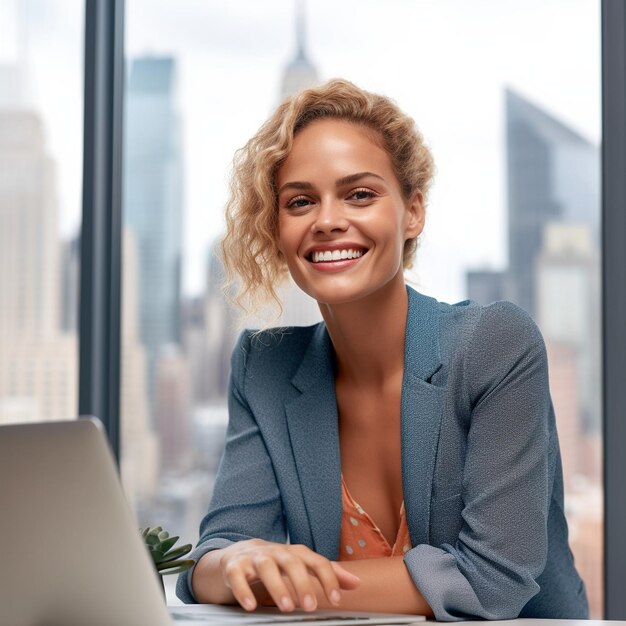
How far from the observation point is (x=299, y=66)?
231 cm

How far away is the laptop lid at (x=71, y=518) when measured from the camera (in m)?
0.90

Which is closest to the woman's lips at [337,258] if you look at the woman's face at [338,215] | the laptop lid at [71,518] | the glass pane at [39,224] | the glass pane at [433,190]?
the woman's face at [338,215]

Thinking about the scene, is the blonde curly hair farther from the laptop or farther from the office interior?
the laptop

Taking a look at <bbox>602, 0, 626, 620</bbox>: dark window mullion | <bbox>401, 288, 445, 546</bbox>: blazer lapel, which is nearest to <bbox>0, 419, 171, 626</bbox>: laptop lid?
<bbox>401, 288, 445, 546</bbox>: blazer lapel

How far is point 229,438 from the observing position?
64.9 inches

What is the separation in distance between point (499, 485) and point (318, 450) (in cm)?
37

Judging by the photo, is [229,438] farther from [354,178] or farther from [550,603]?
[550,603]

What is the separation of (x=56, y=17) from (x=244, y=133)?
586 mm

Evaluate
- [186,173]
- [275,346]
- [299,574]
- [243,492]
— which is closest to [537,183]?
[275,346]

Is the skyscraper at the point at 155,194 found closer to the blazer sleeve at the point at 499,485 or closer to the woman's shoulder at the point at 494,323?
the woman's shoulder at the point at 494,323

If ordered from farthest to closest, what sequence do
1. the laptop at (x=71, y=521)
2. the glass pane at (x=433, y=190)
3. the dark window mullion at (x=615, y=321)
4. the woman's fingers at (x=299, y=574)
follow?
the glass pane at (x=433, y=190), the dark window mullion at (x=615, y=321), the woman's fingers at (x=299, y=574), the laptop at (x=71, y=521)

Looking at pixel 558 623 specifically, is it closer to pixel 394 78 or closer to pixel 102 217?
pixel 394 78

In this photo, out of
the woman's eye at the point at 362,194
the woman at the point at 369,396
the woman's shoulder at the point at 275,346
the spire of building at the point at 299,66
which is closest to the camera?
the woman at the point at 369,396

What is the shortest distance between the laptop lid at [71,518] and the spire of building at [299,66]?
1.57m
